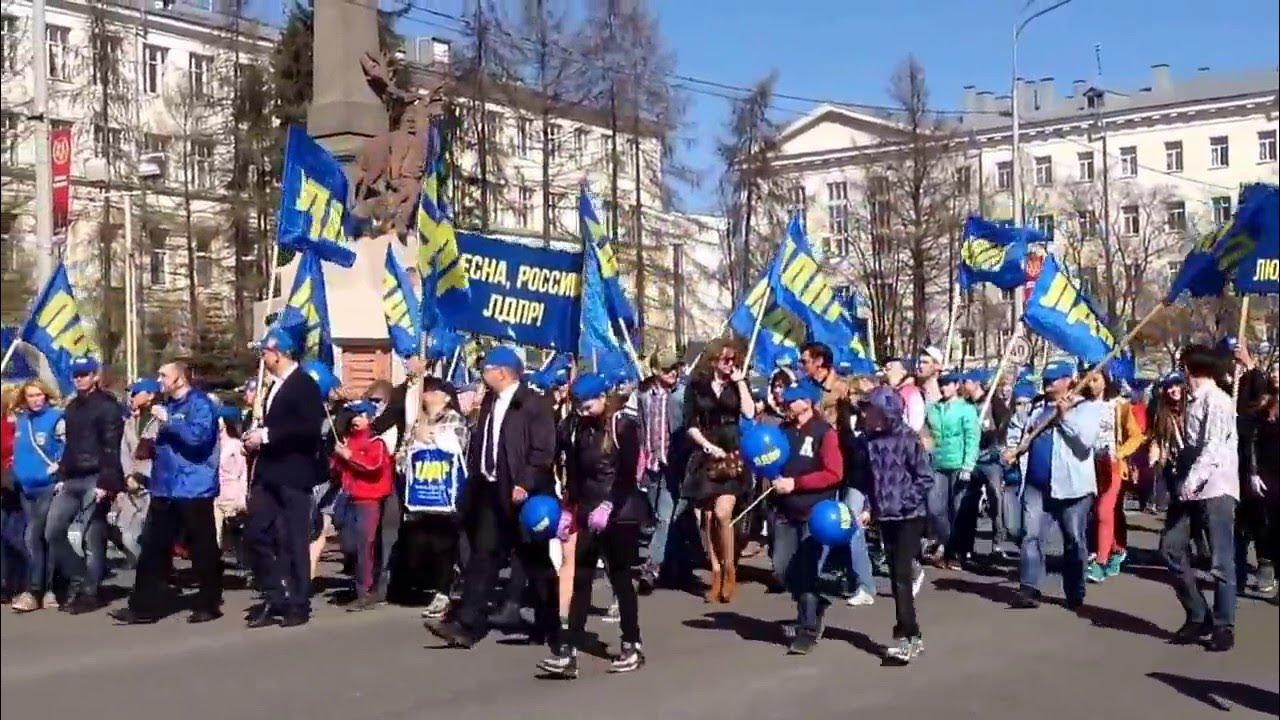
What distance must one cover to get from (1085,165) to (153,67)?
5.15 m

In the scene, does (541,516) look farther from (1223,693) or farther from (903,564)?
(1223,693)

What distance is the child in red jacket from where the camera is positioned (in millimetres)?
10078

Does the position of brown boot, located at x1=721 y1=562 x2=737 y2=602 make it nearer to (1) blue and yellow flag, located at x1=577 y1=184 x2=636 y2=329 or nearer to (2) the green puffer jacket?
(1) blue and yellow flag, located at x1=577 y1=184 x2=636 y2=329

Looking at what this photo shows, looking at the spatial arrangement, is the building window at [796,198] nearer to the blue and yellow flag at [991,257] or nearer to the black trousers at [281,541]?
the black trousers at [281,541]

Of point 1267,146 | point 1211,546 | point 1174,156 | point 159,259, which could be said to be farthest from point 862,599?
point 159,259

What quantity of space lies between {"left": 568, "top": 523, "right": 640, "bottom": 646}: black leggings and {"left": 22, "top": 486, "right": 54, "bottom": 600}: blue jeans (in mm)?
4047

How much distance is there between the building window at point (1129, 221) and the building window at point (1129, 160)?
0.34 metres

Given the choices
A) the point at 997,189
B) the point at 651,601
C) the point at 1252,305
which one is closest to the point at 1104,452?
the point at 1252,305

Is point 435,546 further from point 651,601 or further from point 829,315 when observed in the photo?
point 829,315

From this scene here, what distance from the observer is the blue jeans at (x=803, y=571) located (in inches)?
329

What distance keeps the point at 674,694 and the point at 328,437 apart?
3.86m

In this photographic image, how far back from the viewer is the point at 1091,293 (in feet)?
43.5

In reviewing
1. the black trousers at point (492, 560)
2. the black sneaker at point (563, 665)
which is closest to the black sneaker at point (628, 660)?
the black sneaker at point (563, 665)

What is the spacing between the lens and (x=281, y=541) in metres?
9.16
